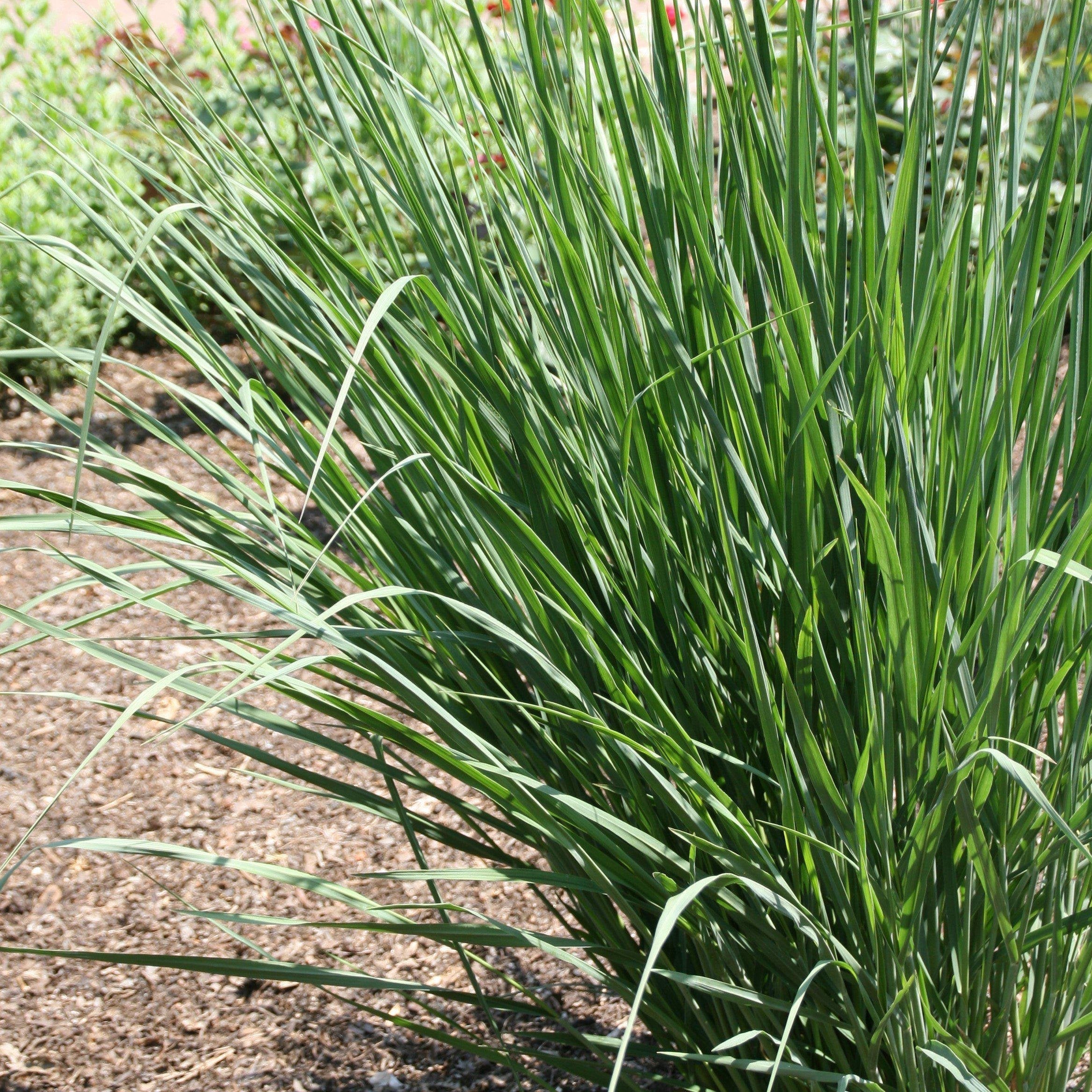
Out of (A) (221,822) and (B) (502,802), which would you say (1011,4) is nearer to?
(B) (502,802)

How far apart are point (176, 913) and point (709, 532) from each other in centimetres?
81

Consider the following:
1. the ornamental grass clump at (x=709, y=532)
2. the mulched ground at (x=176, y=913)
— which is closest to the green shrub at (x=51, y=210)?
the mulched ground at (x=176, y=913)

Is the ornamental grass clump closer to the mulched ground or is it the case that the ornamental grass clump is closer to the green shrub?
the mulched ground

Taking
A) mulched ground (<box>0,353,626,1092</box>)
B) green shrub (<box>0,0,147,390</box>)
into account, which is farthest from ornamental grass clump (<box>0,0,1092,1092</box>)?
green shrub (<box>0,0,147,390</box>)

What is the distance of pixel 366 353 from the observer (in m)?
1.02

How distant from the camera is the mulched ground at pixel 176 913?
167 centimetres

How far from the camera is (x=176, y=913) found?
1.31 metres

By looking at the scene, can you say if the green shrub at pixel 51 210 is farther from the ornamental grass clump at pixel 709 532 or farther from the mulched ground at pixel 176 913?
the ornamental grass clump at pixel 709 532

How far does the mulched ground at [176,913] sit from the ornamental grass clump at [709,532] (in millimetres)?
513

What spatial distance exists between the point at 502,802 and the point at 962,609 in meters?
0.41

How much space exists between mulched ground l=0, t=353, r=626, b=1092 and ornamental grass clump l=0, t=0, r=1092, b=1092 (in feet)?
1.68

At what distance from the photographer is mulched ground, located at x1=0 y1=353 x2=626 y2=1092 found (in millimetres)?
1672

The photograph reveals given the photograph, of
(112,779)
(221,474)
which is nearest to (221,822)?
(112,779)

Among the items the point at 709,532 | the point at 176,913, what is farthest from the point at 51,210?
the point at 709,532
